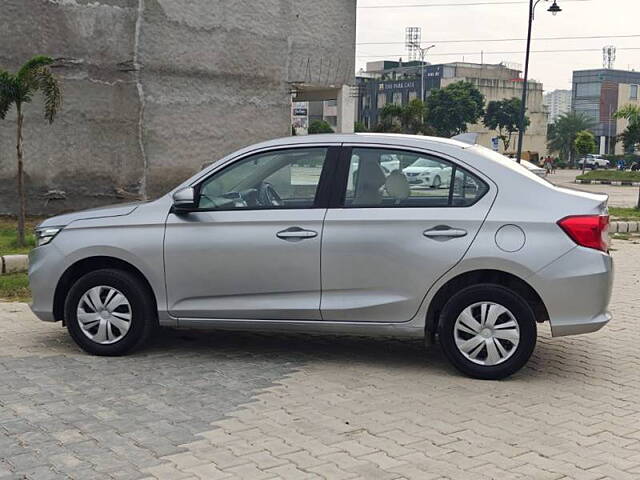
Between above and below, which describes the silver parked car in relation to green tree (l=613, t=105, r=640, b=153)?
below

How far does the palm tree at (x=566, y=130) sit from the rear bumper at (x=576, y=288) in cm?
10269

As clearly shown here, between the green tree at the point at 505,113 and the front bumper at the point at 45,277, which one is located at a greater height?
the green tree at the point at 505,113

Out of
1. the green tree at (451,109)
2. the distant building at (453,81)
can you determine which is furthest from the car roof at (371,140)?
the distant building at (453,81)

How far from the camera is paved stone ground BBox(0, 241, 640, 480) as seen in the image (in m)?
4.60

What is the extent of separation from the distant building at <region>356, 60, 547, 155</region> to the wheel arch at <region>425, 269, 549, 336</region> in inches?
4090

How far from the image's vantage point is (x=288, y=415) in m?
5.41

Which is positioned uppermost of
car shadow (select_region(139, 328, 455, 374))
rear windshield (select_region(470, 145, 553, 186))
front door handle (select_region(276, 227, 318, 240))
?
rear windshield (select_region(470, 145, 553, 186))

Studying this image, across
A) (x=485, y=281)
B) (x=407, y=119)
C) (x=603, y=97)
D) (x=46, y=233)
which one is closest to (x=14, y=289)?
(x=46, y=233)

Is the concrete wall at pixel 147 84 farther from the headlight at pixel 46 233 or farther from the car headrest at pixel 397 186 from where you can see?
the car headrest at pixel 397 186

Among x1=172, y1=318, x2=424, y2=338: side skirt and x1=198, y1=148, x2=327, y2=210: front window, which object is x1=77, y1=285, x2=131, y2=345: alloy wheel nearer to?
x1=172, y1=318, x2=424, y2=338: side skirt

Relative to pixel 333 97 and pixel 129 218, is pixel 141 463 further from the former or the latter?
pixel 333 97

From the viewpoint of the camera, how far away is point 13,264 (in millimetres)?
10891


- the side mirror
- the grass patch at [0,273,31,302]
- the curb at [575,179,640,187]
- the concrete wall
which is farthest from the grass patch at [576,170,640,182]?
the side mirror

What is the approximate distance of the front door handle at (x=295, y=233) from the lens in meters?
6.32
